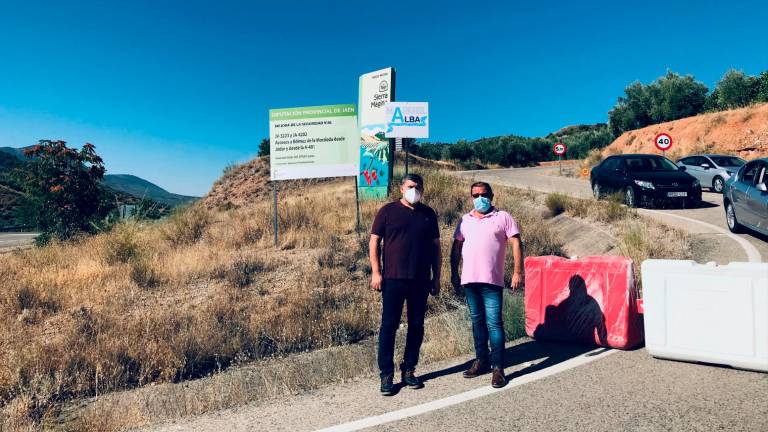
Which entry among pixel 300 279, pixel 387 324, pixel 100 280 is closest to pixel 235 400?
pixel 387 324

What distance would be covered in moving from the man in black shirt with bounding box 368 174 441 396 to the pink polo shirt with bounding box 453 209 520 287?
0.34 meters

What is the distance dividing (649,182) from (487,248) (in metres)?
13.0

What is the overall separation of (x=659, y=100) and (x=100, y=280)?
46561mm

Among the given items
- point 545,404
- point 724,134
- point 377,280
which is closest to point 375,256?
point 377,280

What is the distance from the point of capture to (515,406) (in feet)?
13.3

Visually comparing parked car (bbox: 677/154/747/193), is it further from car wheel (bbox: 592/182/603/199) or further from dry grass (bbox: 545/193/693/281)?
dry grass (bbox: 545/193/693/281)

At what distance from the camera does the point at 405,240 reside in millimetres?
4703

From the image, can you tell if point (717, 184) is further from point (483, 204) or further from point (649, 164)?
point (483, 204)

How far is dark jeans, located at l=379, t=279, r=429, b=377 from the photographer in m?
4.66

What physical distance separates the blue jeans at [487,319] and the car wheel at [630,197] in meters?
12.8

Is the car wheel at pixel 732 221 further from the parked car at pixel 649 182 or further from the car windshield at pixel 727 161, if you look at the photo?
the car windshield at pixel 727 161

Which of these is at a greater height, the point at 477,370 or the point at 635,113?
the point at 635,113

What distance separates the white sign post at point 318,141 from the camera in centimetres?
1324

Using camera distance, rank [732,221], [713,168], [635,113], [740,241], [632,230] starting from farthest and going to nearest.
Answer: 1. [635,113]
2. [713,168]
3. [732,221]
4. [632,230]
5. [740,241]
